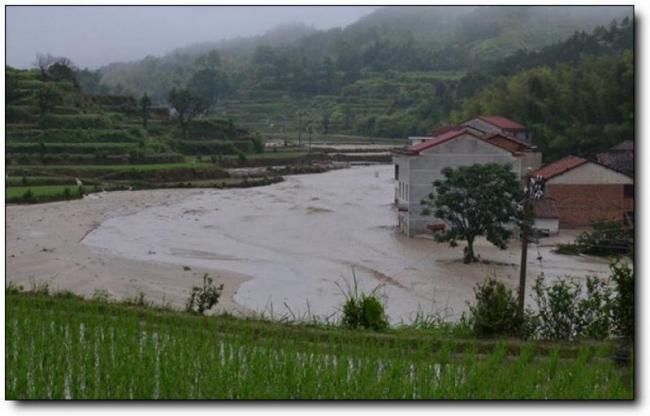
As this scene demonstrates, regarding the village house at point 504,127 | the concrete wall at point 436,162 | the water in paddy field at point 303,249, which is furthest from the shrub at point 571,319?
the village house at point 504,127

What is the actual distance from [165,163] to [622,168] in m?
20.0

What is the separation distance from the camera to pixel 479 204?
537 inches

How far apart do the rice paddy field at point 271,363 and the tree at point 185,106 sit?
104 ft

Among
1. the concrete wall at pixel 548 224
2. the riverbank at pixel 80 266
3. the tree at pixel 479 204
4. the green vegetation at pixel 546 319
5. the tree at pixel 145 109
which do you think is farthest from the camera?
the tree at pixel 145 109

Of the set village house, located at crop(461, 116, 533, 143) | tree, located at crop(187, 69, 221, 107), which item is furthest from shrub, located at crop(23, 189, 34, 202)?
tree, located at crop(187, 69, 221, 107)

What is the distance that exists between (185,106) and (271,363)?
3367 centimetres

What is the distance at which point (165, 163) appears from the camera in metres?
32.0

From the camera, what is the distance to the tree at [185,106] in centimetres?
3750

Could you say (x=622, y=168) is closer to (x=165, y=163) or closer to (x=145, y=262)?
(x=145, y=262)

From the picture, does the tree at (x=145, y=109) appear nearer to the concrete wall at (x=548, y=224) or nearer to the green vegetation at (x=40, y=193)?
the green vegetation at (x=40, y=193)

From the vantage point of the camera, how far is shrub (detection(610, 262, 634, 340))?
5336mm

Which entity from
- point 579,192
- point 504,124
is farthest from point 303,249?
point 504,124

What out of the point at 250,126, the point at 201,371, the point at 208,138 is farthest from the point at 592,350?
the point at 250,126

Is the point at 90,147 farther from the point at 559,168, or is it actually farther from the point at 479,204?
the point at 479,204
